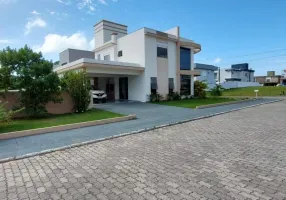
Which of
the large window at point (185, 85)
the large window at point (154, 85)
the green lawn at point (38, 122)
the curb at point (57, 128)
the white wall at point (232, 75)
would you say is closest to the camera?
the curb at point (57, 128)

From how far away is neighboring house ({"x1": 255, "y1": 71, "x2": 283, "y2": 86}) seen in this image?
65387 millimetres

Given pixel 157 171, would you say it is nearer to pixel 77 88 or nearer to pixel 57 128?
pixel 57 128

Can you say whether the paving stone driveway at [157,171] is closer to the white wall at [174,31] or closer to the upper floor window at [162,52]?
the upper floor window at [162,52]

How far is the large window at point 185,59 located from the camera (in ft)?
75.4

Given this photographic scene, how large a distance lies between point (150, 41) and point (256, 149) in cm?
1586

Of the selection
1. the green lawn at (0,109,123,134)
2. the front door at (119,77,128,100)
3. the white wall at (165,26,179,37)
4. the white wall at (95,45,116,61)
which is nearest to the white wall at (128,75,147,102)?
the front door at (119,77,128,100)

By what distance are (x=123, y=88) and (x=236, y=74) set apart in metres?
49.0

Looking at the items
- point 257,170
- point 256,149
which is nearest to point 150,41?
point 256,149

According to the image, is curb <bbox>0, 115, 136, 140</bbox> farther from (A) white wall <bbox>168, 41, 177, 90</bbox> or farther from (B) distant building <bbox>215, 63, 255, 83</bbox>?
(B) distant building <bbox>215, 63, 255, 83</bbox>

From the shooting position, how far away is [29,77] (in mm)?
10867

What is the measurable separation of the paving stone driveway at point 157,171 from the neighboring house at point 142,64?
11.3 m

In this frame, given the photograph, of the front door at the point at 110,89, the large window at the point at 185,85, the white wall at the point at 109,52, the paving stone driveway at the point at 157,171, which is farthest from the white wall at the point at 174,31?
the paving stone driveway at the point at 157,171

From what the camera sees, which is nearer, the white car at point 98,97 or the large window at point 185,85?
the white car at point 98,97

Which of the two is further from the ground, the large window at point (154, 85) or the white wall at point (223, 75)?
the white wall at point (223, 75)
